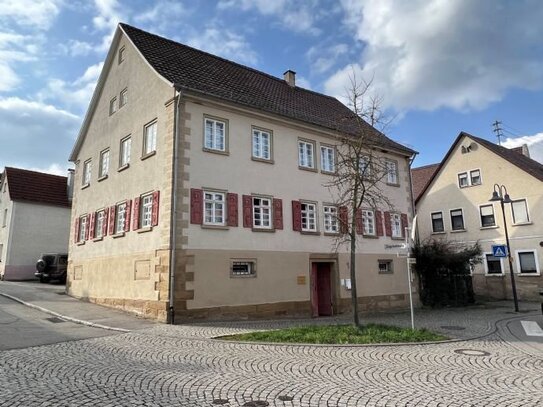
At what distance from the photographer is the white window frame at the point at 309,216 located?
1895cm

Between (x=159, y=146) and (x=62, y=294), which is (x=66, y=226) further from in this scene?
(x=159, y=146)

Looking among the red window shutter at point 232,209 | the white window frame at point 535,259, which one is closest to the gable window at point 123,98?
the red window shutter at point 232,209

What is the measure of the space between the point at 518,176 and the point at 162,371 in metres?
27.8

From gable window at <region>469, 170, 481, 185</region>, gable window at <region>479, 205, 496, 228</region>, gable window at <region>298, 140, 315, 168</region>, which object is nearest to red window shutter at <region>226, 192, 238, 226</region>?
gable window at <region>298, 140, 315, 168</region>

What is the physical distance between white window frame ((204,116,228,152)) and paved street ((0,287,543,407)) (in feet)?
23.7

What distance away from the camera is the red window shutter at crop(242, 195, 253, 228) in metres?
16.6

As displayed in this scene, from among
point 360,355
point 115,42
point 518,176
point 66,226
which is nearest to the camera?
point 360,355

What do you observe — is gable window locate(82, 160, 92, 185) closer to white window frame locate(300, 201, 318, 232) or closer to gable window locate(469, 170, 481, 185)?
white window frame locate(300, 201, 318, 232)

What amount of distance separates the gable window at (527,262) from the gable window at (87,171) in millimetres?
25918

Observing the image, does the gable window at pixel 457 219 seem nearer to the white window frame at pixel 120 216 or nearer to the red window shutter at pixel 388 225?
the red window shutter at pixel 388 225

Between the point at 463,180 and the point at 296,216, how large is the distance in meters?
18.7

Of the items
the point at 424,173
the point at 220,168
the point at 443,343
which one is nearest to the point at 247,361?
the point at 443,343

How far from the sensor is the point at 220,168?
54.0ft

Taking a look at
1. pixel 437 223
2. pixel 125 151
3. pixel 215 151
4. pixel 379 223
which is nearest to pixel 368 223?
pixel 379 223
